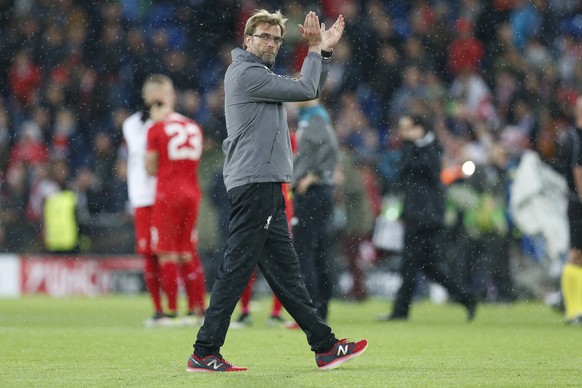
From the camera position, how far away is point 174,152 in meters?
11.9

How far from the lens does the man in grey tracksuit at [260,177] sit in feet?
24.7

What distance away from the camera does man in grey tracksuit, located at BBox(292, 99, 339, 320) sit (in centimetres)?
1155

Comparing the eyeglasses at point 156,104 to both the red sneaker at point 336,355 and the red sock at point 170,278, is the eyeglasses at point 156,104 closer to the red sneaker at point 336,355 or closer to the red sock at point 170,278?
the red sock at point 170,278

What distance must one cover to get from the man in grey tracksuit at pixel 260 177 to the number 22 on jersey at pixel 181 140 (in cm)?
413

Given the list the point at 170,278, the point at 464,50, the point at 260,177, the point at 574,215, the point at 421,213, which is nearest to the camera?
the point at 260,177

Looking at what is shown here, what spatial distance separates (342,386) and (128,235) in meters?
14.2

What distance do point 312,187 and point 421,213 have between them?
1.88m

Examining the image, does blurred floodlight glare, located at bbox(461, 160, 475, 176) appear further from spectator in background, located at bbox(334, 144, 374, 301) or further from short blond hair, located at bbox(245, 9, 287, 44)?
short blond hair, located at bbox(245, 9, 287, 44)

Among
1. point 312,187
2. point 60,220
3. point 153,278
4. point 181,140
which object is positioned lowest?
point 60,220

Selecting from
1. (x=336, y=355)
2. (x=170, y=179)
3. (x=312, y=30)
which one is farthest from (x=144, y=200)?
(x=312, y=30)

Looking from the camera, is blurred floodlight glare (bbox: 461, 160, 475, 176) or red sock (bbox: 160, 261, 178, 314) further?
blurred floodlight glare (bbox: 461, 160, 475, 176)

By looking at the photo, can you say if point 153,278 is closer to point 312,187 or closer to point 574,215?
point 312,187

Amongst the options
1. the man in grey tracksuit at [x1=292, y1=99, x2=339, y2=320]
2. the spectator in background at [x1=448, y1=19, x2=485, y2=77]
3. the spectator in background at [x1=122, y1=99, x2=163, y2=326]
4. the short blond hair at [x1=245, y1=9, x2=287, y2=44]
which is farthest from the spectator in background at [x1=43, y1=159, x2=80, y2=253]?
the short blond hair at [x1=245, y1=9, x2=287, y2=44]

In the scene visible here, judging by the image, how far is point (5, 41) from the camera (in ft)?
81.1
